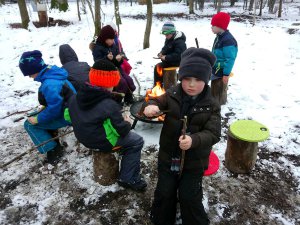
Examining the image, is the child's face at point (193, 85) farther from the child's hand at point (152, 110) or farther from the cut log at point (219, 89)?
the cut log at point (219, 89)

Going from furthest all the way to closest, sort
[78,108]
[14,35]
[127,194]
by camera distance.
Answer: [14,35]
[127,194]
[78,108]

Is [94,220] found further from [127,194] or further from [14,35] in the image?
[14,35]

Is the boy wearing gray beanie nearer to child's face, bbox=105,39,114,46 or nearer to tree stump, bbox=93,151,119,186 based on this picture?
tree stump, bbox=93,151,119,186

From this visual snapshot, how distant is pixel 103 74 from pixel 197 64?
122 centimetres

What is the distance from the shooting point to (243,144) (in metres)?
3.91

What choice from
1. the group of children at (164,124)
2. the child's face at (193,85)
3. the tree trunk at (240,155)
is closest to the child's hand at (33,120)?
the group of children at (164,124)

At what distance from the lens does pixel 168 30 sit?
6.39m

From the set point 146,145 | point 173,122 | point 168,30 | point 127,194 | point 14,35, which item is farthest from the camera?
point 14,35

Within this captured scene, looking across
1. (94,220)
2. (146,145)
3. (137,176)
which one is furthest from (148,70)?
(94,220)

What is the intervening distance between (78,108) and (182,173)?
1.54 meters

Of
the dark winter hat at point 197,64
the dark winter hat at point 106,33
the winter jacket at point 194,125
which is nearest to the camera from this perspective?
the dark winter hat at point 197,64

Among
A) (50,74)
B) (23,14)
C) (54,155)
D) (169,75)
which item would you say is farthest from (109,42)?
(23,14)

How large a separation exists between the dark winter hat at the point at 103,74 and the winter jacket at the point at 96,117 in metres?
0.11

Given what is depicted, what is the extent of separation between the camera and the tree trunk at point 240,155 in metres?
3.92
